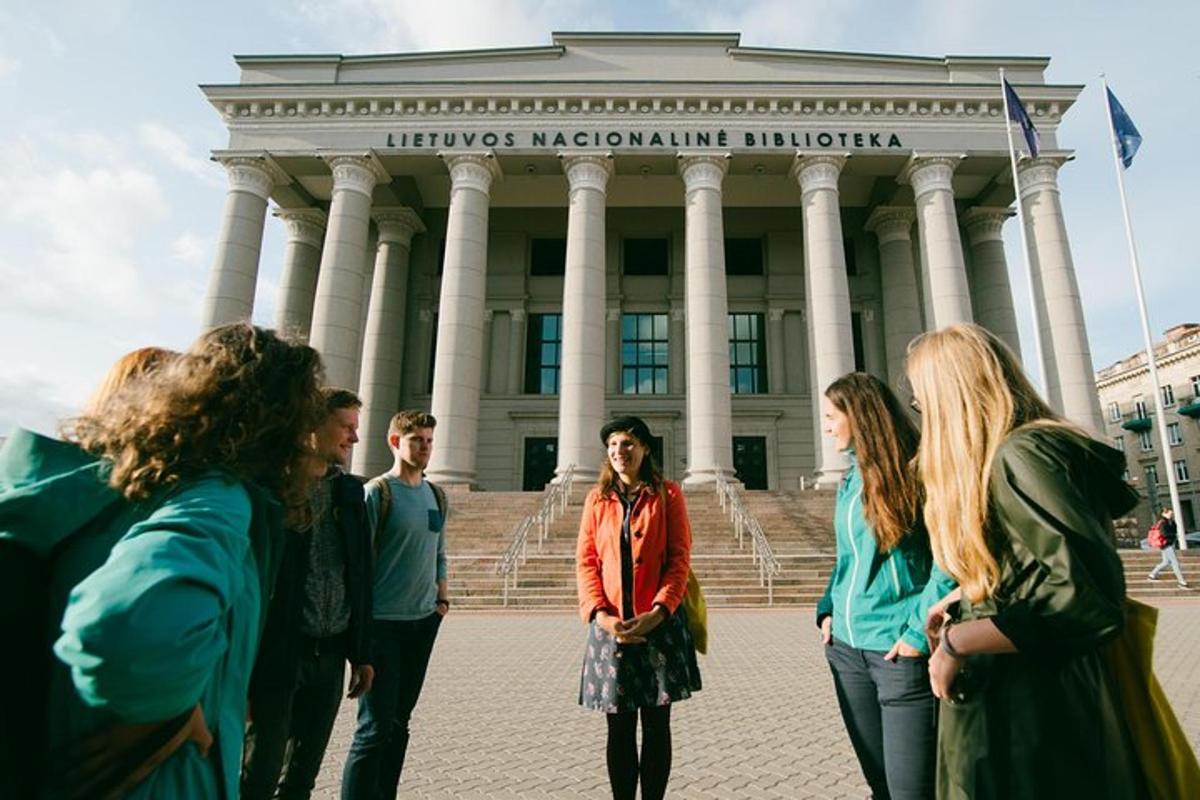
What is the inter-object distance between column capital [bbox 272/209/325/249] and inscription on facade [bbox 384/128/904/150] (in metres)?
5.58

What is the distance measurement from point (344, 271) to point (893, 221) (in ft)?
68.0

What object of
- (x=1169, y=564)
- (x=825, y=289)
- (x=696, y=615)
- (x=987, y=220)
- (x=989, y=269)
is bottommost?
(x=1169, y=564)

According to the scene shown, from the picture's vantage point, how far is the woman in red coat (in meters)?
3.42

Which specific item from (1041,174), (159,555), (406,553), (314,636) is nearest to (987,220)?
(1041,174)

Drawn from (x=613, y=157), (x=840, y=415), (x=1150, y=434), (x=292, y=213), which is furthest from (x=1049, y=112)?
(x=1150, y=434)

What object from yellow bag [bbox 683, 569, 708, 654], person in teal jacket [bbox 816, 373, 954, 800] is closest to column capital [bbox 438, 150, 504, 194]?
yellow bag [bbox 683, 569, 708, 654]

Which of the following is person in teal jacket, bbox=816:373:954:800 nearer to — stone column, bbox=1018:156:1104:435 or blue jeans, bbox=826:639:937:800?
blue jeans, bbox=826:639:937:800

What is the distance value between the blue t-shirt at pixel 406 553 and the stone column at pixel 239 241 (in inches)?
771

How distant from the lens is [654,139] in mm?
22766

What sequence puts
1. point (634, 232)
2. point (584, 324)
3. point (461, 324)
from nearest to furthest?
1. point (584, 324)
2. point (461, 324)
3. point (634, 232)

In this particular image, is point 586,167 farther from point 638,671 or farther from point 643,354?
point 638,671

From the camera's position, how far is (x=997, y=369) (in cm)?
220

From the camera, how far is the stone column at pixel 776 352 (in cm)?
2680

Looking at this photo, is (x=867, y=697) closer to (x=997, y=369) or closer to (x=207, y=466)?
(x=997, y=369)
